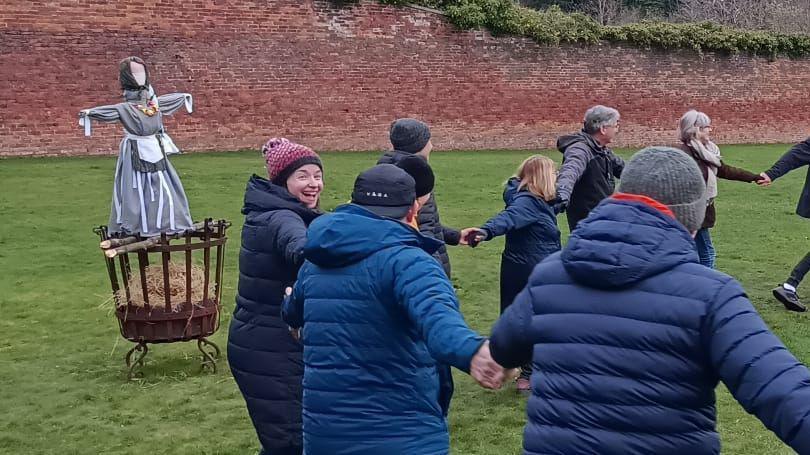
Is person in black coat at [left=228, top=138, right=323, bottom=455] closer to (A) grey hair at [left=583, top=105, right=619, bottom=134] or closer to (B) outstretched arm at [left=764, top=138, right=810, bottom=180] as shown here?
(A) grey hair at [left=583, top=105, right=619, bottom=134]

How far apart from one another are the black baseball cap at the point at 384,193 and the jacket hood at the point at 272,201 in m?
1.11

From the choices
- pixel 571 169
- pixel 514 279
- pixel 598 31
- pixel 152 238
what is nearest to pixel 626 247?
pixel 514 279

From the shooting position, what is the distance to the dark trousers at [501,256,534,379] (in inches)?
264

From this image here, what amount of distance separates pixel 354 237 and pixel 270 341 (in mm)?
1283

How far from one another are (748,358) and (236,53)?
69.2 ft

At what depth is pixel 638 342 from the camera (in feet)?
8.68

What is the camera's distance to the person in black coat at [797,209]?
8.90 metres

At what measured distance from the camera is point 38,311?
9.46 meters

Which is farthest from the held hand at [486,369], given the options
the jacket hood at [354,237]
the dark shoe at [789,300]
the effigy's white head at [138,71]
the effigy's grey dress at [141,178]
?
the dark shoe at [789,300]

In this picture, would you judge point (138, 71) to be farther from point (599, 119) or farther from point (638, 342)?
point (638, 342)

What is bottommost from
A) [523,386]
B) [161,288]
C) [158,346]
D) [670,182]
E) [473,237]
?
[158,346]

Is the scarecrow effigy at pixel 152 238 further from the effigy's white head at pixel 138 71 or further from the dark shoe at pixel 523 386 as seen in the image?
the dark shoe at pixel 523 386

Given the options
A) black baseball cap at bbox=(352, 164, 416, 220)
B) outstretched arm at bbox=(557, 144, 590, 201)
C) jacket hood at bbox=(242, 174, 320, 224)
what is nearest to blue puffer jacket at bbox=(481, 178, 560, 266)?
outstretched arm at bbox=(557, 144, 590, 201)

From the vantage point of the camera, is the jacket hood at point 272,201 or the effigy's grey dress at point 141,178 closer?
the jacket hood at point 272,201
